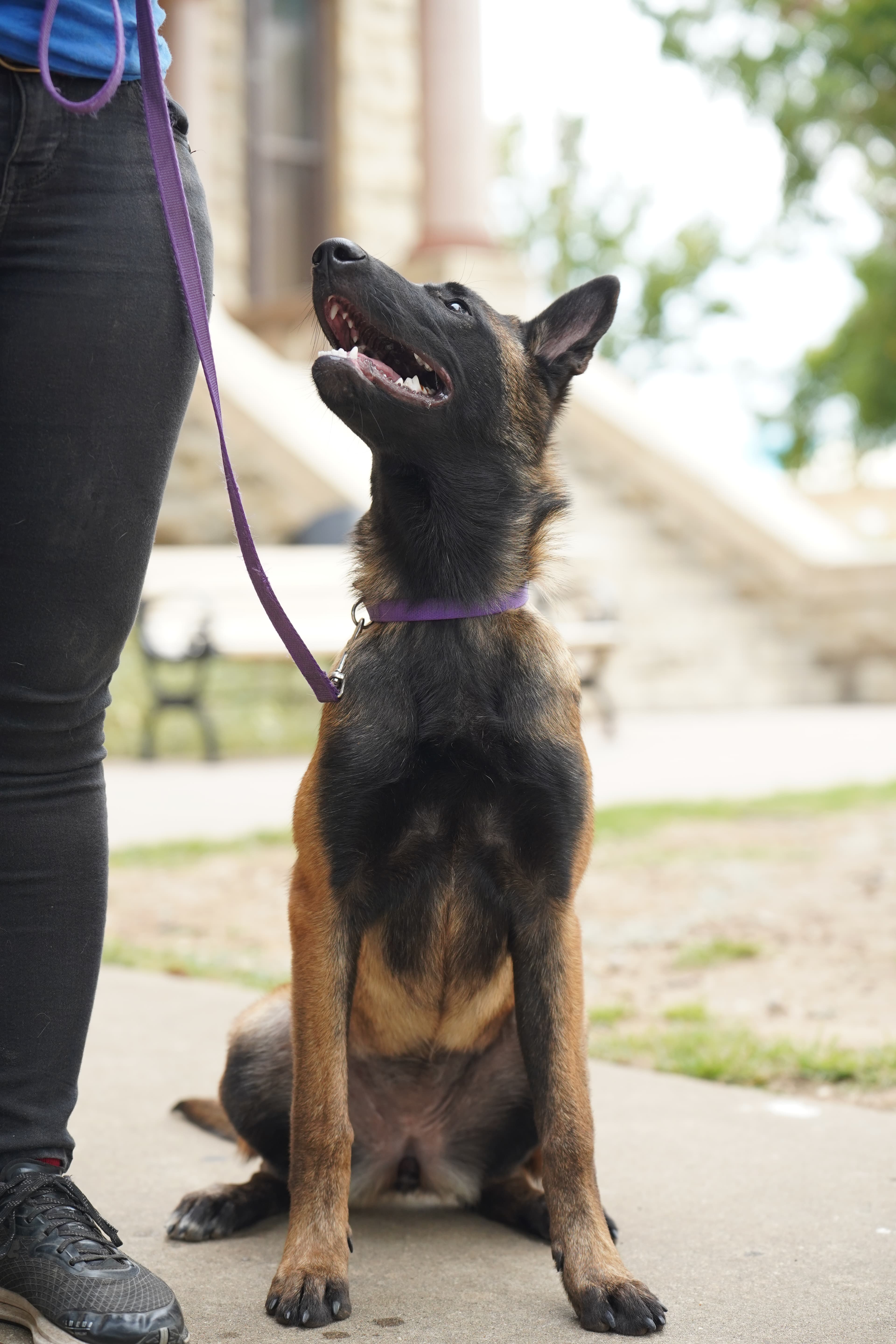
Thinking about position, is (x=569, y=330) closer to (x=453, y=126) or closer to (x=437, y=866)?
(x=437, y=866)

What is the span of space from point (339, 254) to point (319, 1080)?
1367mm

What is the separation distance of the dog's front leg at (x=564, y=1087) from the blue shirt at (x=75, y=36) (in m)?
1.46

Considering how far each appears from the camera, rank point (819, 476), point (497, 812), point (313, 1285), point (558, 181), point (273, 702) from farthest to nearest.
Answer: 1. point (819, 476)
2. point (558, 181)
3. point (273, 702)
4. point (497, 812)
5. point (313, 1285)

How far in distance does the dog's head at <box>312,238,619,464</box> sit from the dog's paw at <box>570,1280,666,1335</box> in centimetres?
140

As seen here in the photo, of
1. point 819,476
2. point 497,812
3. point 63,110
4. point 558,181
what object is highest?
point 558,181

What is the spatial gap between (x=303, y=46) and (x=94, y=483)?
59.1 feet

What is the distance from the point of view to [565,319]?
285cm

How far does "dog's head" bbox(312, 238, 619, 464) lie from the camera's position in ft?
8.22

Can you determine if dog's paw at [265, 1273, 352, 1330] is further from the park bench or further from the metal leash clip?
the park bench

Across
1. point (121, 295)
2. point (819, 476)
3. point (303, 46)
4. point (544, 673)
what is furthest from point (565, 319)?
point (819, 476)

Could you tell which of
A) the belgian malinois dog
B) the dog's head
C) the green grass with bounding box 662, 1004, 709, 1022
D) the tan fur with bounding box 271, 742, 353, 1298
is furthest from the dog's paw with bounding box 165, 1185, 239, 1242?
the green grass with bounding box 662, 1004, 709, 1022

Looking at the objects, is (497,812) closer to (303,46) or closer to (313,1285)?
(313,1285)

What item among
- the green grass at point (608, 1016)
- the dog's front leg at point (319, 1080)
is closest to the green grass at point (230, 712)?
the green grass at point (608, 1016)

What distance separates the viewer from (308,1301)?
224cm
